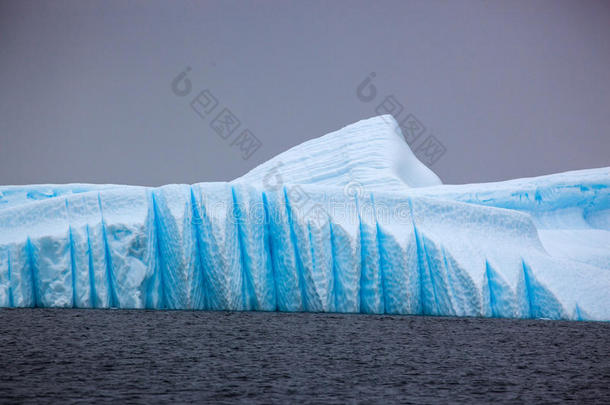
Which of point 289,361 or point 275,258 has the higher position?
Result: point 275,258

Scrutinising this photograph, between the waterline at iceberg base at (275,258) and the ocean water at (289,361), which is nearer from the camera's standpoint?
the ocean water at (289,361)

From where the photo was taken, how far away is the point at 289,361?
4.41 feet

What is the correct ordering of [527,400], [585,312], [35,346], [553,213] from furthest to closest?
[553,213]
[585,312]
[35,346]
[527,400]

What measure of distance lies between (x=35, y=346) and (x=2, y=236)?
4.73ft

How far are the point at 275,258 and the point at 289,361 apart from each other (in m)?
1.41

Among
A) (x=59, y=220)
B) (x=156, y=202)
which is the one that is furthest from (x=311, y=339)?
(x=59, y=220)

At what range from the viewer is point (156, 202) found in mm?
2762

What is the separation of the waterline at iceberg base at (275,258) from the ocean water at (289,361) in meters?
0.45

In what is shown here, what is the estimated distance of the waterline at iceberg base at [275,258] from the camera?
2.64 meters

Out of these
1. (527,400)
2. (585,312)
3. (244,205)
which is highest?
(244,205)

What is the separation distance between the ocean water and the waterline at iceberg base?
0.45 meters

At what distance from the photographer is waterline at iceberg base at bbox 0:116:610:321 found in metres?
2.64

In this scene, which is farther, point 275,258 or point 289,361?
point 275,258

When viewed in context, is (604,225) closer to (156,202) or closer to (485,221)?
(485,221)
